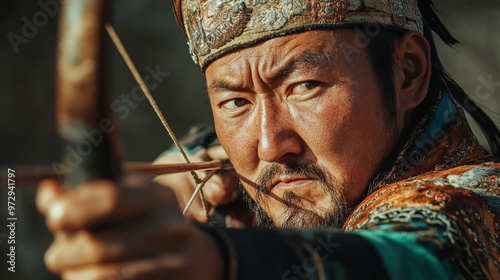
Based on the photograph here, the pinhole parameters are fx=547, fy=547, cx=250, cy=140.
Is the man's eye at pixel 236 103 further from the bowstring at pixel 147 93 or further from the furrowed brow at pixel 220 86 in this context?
the bowstring at pixel 147 93

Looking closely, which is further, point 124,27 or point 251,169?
point 124,27

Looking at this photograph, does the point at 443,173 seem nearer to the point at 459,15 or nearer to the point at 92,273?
the point at 92,273

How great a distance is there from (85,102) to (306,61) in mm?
822

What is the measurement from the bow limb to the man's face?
2.50 feet

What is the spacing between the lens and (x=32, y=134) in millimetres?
3787

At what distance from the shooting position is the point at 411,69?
143 cm

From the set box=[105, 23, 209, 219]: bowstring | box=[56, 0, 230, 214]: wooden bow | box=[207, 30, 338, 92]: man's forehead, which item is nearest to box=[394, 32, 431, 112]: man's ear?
box=[207, 30, 338, 92]: man's forehead

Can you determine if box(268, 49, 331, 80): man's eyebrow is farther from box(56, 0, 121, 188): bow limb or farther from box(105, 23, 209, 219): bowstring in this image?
box(56, 0, 121, 188): bow limb

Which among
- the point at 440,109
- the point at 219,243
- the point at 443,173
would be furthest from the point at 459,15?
the point at 219,243

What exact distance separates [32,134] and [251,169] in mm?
2810

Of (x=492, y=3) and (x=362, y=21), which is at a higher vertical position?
(x=362, y=21)

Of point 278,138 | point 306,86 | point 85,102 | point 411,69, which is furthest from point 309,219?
point 85,102

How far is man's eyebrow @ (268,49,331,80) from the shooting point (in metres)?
1.29

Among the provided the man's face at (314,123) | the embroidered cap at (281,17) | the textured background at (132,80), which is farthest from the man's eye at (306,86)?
the textured background at (132,80)
